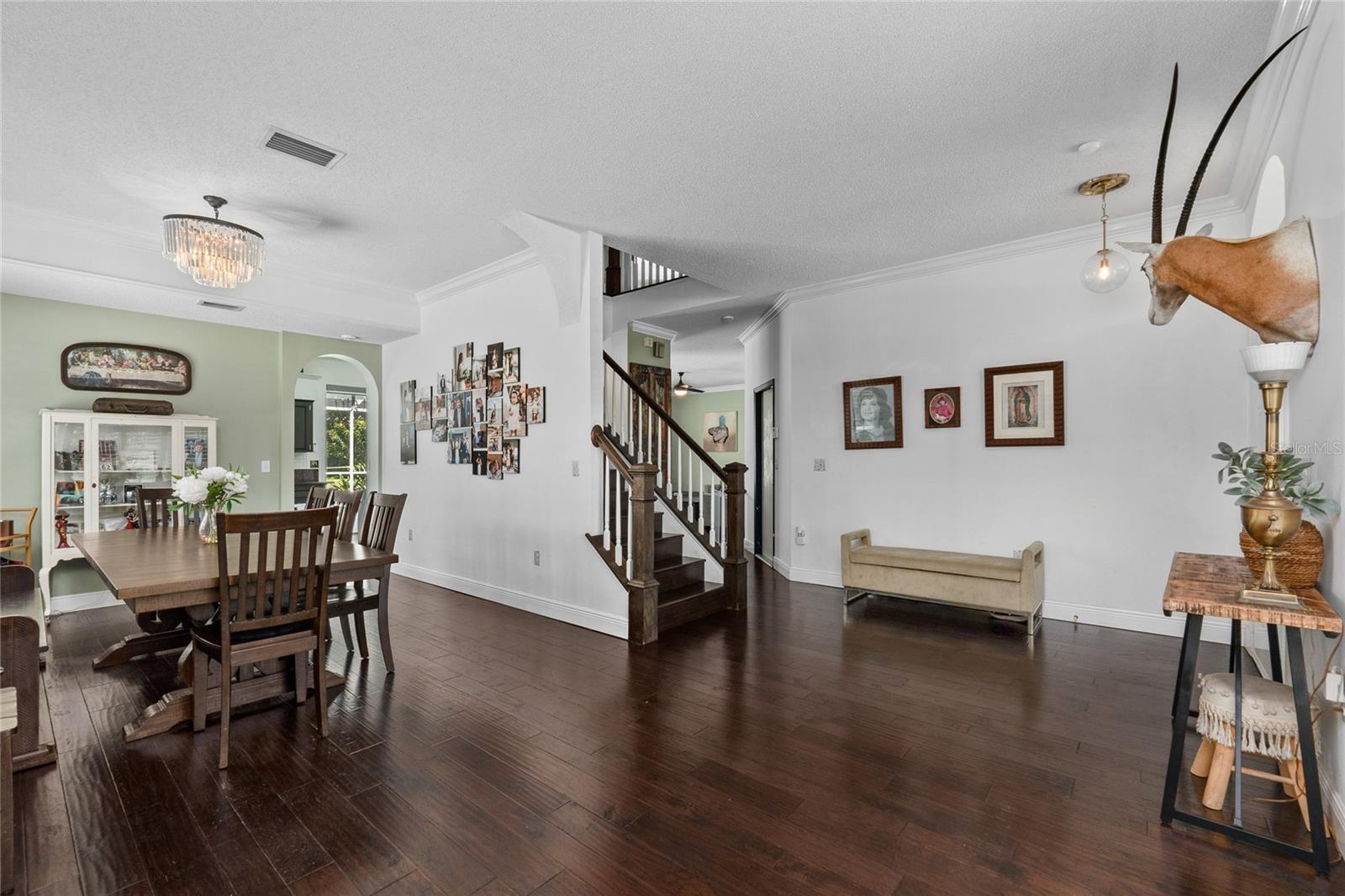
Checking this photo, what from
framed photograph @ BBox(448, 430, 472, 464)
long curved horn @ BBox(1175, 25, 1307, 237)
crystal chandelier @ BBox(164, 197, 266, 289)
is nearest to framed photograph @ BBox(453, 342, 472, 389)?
framed photograph @ BBox(448, 430, 472, 464)

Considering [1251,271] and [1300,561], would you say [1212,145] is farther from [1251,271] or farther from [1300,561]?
[1300,561]

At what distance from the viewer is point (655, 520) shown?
521cm

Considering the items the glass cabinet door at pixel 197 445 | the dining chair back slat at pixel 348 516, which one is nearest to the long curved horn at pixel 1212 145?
the dining chair back slat at pixel 348 516

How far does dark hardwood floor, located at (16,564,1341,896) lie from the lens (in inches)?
71.7

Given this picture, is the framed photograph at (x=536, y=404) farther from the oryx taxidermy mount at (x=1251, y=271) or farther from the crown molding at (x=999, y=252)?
the oryx taxidermy mount at (x=1251, y=271)

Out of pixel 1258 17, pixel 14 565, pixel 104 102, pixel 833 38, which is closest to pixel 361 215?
pixel 104 102

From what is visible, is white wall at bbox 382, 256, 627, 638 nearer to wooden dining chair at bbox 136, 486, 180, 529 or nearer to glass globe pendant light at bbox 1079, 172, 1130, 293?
wooden dining chair at bbox 136, 486, 180, 529

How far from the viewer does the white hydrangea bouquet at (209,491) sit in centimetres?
334

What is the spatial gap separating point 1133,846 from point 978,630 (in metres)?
2.46

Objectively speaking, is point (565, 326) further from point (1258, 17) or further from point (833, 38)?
point (1258, 17)

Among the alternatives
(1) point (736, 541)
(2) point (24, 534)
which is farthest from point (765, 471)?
(2) point (24, 534)

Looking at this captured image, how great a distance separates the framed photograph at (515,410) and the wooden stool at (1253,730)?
4317 mm

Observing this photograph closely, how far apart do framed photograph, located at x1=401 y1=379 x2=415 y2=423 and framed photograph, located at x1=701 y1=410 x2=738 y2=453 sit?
25.8ft

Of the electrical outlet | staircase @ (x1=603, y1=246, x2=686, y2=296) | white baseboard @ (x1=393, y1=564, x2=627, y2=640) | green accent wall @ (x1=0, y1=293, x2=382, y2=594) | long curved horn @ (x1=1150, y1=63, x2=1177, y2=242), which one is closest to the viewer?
the electrical outlet
